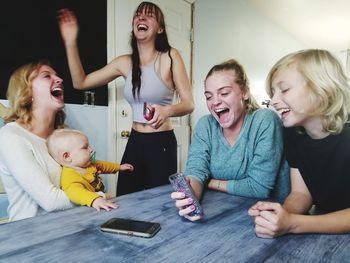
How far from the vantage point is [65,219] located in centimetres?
90

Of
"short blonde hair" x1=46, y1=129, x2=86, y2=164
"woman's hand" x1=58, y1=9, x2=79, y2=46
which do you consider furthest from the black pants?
"woman's hand" x1=58, y1=9, x2=79, y2=46

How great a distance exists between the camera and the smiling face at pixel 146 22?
1.88m

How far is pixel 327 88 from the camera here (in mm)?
1014

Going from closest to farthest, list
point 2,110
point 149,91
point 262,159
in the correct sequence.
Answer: point 262,159 → point 2,110 → point 149,91

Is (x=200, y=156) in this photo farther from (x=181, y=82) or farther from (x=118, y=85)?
(x=118, y=85)

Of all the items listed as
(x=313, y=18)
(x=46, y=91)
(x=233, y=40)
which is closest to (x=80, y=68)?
(x=46, y=91)

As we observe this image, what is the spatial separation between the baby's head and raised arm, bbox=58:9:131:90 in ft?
2.61

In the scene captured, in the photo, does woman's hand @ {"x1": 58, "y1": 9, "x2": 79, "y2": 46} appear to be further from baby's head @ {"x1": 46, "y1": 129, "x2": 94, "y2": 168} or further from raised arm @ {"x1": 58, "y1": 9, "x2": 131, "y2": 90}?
baby's head @ {"x1": 46, "y1": 129, "x2": 94, "y2": 168}

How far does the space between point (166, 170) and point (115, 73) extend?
84 cm

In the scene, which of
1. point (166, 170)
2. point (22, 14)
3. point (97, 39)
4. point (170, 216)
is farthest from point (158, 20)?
point (170, 216)

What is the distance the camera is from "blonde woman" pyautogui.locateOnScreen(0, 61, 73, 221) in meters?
1.16

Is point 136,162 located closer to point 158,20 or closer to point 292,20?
point 158,20

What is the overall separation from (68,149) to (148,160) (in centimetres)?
57

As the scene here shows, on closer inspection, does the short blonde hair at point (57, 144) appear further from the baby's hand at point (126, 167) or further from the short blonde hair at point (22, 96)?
the baby's hand at point (126, 167)
